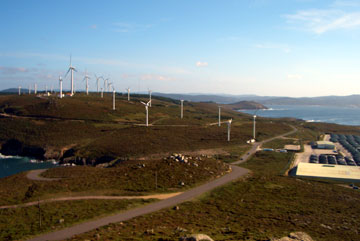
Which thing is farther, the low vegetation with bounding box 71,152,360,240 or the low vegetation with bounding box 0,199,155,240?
the low vegetation with bounding box 0,199,155,240

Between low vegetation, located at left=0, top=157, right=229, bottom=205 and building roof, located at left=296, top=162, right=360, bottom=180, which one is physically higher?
low vegetation, located at left=0, top=157, right=229, bottom=205

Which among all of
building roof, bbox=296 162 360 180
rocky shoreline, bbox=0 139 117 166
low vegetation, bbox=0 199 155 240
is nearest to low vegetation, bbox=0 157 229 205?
low vegetation, bbox=0 199 155 240

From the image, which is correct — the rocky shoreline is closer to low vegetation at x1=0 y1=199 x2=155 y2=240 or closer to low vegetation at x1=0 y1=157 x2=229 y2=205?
low vegetation at x1=0 y1=157 x2=229 y2=205

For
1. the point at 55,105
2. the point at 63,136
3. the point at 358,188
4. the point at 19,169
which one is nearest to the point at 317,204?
the point at 358,188

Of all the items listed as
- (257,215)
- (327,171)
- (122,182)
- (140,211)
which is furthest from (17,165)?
(327,171)

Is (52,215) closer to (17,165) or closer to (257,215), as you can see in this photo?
(257,215)
